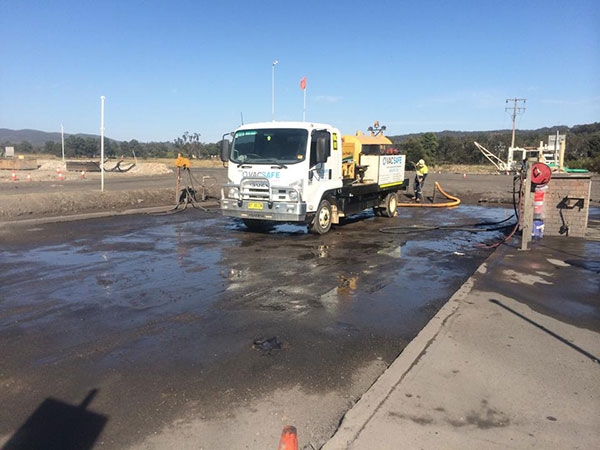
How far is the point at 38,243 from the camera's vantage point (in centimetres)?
1108

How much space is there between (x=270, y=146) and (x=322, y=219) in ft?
7.50

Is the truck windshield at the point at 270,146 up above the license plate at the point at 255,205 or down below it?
above

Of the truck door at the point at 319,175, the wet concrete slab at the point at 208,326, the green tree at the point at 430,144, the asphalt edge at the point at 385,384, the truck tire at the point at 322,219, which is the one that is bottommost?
the wet concrete slab at the point at 208,326

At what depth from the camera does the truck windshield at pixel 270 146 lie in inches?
472

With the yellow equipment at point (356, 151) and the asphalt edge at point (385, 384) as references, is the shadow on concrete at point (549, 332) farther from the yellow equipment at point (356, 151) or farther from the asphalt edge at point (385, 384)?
the yellow equipment at point (356, 151)

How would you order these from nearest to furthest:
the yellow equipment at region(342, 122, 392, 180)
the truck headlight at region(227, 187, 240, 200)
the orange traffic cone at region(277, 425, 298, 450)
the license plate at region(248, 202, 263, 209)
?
the orange traffic cone at region(277, 425, 298, 450)
the license plate at region(248, 202, 263, 209)
the truck headlight at region(227, 187, 240, 200)
the yellow equipment at region(342, 122, 392, 180)

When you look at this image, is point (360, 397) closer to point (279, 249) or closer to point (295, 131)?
point (279, 249)

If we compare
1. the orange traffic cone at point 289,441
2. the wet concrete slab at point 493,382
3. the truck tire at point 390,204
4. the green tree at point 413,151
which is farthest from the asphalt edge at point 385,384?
the green tree at point 413,151

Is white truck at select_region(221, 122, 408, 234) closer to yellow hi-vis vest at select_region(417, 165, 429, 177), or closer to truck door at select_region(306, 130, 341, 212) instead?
truck door at select_region(306, 130, 341, 212)

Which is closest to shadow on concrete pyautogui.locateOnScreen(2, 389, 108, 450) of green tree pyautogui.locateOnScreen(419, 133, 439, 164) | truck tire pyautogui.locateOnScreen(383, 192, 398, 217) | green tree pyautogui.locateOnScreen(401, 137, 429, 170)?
truck tire pyautogui.locateOnScreen(383, 192, 398, 217)

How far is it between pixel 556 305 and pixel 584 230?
6.43m

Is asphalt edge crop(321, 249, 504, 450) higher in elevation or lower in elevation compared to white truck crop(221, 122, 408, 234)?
lower

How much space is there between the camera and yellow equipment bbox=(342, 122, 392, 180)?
14320mm

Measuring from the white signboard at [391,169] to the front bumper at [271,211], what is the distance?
468 centimetres
